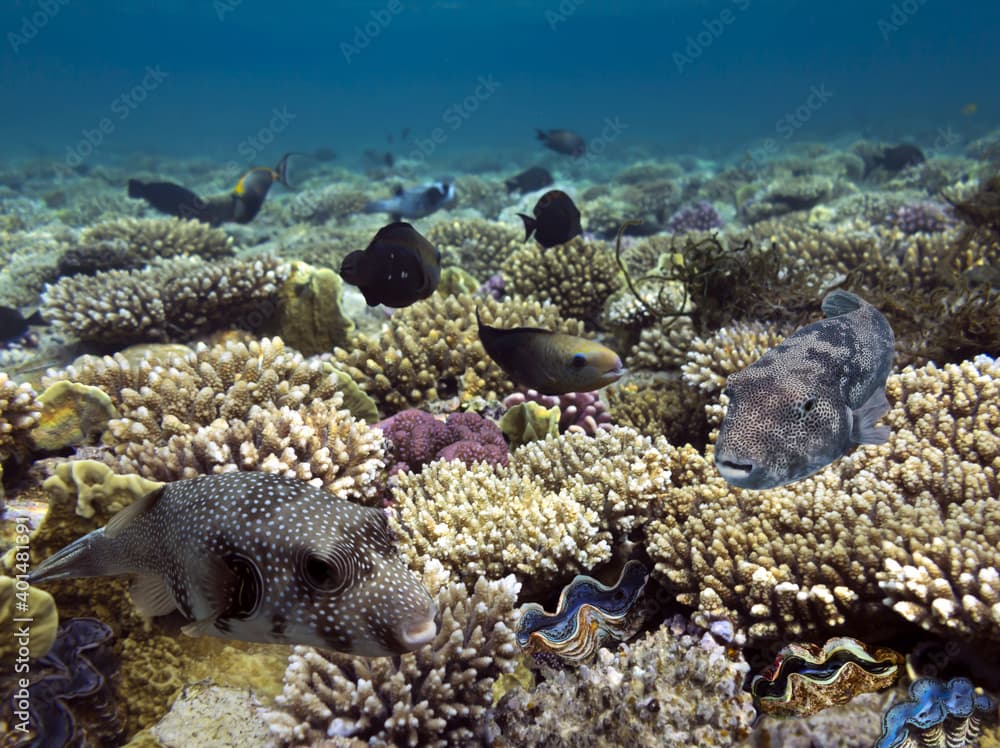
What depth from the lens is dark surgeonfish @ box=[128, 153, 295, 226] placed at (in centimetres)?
953

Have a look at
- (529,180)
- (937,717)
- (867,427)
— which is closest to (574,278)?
(867,427)

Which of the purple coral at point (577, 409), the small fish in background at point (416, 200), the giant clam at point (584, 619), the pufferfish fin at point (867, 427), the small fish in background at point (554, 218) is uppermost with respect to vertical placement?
the small fish in background at point (416, 200)

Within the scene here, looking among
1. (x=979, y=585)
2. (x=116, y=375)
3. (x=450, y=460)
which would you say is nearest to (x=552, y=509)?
(x=450, y=460)

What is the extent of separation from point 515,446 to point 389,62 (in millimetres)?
166161

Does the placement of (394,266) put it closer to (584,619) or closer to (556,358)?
(556,358)

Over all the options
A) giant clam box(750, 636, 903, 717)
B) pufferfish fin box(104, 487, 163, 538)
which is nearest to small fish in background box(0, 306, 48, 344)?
pufferfish fin box(104, 487, 163, 538)

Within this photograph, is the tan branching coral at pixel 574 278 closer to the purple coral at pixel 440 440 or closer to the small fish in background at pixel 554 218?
the small fish in background at pixel 554 218

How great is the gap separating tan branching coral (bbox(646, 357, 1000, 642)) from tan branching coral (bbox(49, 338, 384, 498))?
7.35 ft

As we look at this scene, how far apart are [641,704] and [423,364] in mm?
3861

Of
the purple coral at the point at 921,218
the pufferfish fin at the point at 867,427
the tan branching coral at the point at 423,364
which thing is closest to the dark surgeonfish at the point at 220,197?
the tan branching coral at the point at 423,364

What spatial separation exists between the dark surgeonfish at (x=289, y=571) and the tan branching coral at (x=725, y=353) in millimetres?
3695

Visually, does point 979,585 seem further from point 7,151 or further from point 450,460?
point 7,151

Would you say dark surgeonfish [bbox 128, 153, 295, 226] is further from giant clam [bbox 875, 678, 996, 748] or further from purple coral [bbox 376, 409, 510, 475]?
giant clam [bbox 875, 678, 996, 748]

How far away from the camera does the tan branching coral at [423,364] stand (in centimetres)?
552
